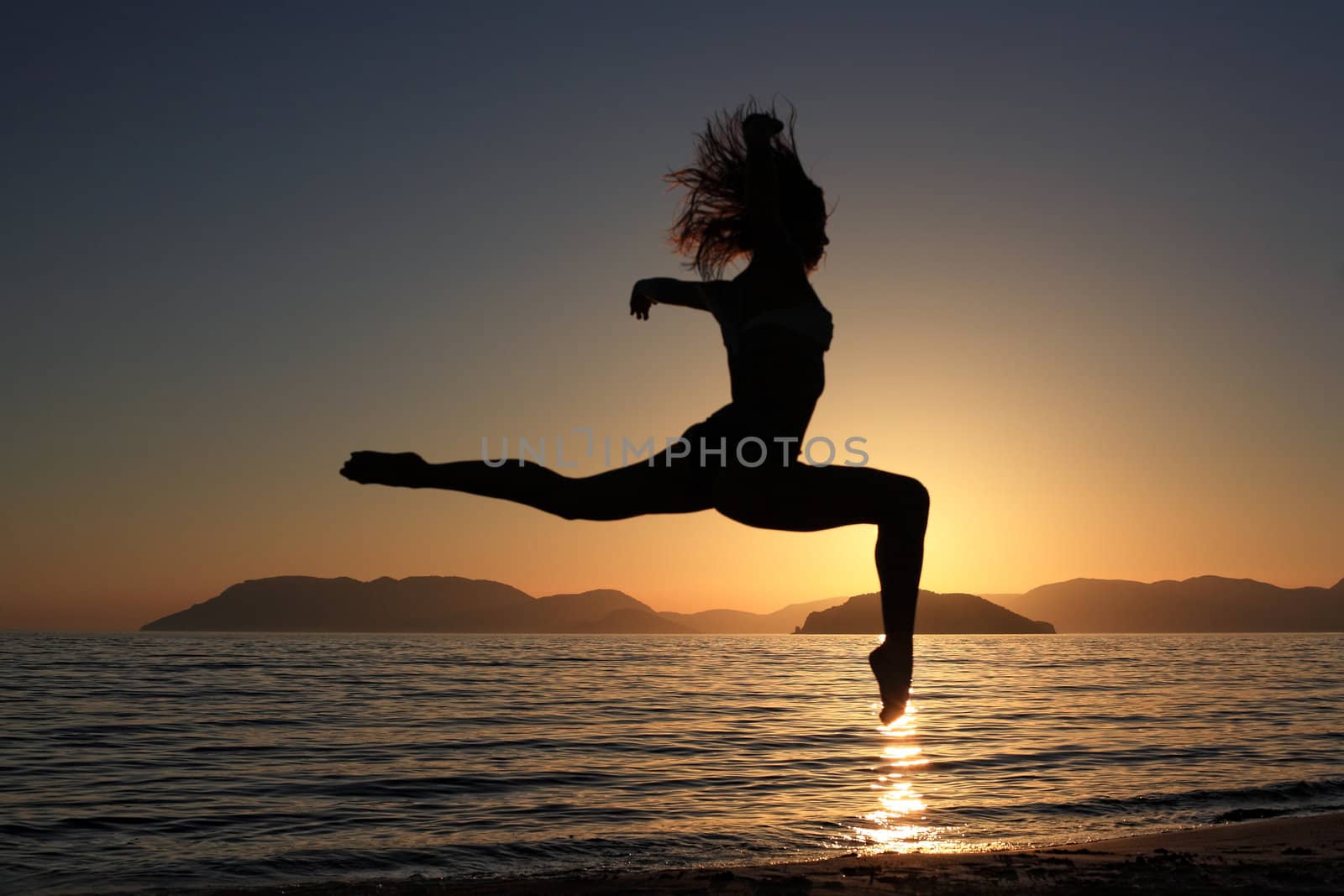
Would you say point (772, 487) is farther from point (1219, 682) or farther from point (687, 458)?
point (1219, 682)

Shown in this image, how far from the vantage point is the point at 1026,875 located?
9250 mm

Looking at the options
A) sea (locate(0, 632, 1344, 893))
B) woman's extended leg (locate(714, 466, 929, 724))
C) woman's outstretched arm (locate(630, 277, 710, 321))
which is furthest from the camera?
sea (locate(0, 632, 1344, 893))

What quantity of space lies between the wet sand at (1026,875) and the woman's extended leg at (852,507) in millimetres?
6551

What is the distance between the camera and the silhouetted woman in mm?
2754

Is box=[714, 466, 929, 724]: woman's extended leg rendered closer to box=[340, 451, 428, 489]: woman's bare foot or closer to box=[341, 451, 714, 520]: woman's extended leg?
box=[341, 451, 714, 520]: woman's extended leg

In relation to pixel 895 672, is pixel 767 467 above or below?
above

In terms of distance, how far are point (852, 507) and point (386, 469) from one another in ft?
4.40

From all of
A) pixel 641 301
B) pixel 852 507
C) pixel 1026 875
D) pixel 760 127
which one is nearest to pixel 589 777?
pixel 1026 875

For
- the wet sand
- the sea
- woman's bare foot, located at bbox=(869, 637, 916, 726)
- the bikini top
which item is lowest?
the sea

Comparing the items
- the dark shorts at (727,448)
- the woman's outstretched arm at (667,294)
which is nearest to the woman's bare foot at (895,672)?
the dark shorts at (727,448)

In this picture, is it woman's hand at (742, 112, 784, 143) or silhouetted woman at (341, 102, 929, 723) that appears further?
woman's hand at (742, 112, 784, 143)

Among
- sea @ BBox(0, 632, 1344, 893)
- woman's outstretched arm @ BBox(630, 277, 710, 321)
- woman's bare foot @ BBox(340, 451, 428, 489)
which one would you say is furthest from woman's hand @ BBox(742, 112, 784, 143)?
sea @ BBox(0, 632, 1344, 893)

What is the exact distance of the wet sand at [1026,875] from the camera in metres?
8.42

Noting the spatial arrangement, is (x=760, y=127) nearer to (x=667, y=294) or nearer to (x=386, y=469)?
(x=667, y=294)
